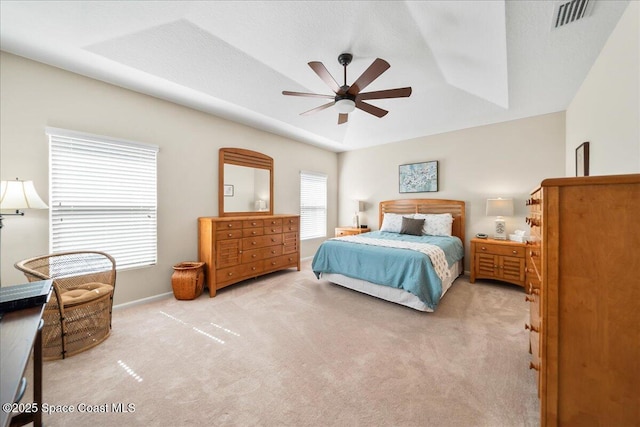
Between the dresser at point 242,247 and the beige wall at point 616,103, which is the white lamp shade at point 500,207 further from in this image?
the dresser at point 242,247

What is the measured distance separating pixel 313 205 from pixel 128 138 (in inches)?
145

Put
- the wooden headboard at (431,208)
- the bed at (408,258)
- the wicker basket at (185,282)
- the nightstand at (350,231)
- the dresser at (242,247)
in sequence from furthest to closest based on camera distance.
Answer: the nightstand at (350,231)
the wooden headboard at (431,208)
the dresser at (242,247)
the wicker basket at (185,282)
the bed at (408,258)

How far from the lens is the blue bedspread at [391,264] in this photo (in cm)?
285

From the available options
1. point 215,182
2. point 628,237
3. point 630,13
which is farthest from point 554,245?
point 215,182

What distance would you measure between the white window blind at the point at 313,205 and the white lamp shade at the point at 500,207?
3473 millimetres

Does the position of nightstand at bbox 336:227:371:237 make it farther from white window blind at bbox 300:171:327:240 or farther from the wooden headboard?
white window blind at bbox 300:171:327:240

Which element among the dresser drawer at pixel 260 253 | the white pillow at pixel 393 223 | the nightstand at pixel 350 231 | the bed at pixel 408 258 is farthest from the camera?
the nightstand at pixel 350 231

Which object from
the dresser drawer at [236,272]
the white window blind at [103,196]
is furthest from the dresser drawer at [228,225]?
the white window blind at [103,196]

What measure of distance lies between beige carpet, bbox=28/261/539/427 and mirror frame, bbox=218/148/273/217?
69.8 inches

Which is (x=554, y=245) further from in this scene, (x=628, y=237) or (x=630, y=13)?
(x=630, y=13)

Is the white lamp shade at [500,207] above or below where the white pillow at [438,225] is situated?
above

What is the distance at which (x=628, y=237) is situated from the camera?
42.7 inches

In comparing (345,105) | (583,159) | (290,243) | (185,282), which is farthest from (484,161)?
(185,282)

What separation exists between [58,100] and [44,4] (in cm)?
105
